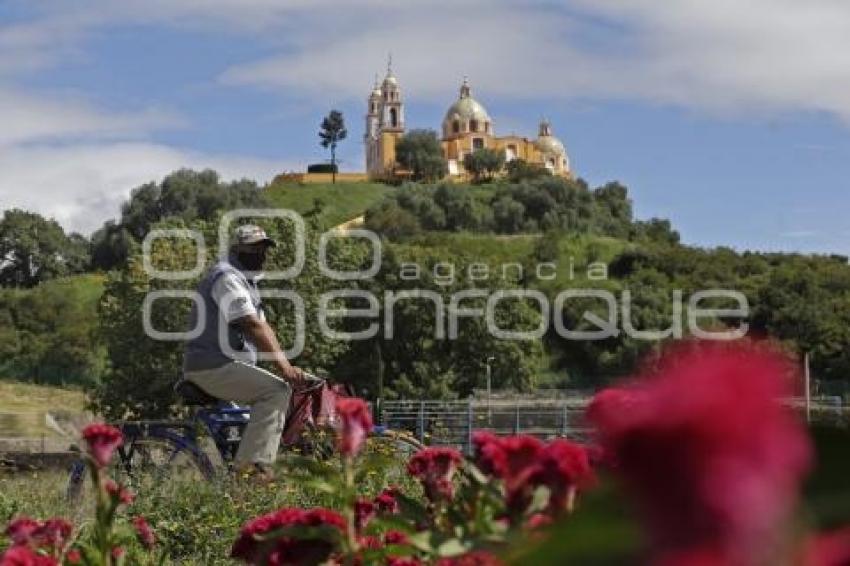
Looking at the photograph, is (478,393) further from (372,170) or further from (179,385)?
(372,170)

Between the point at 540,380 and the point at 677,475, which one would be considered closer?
the point at 677,475

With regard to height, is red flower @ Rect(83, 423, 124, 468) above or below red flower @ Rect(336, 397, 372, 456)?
below

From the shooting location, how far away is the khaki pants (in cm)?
682

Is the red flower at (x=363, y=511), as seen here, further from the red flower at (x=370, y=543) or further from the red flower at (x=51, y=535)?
the red flower at (x=51, y=535)

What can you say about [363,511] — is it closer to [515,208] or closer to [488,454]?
[488,454]

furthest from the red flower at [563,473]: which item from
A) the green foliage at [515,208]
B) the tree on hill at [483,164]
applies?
the tree on hill at [483,164]

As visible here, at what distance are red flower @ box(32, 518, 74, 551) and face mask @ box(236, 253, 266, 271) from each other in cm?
444

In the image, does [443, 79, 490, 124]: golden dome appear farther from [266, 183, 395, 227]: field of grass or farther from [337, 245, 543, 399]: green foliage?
[337, 245, 543, 399]: green foliage

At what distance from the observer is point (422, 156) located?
416 feet

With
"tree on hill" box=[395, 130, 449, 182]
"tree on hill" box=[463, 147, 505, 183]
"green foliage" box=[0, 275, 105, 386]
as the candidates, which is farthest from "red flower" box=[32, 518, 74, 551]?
"tree on hill" box=[395, 130, 449, 182]

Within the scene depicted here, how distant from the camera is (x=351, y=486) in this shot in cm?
201

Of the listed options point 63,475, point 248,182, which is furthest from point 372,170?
point 63,475

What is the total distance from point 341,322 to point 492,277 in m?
9.99

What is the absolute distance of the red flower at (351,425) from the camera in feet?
6.30
